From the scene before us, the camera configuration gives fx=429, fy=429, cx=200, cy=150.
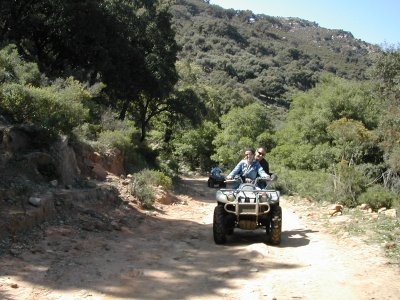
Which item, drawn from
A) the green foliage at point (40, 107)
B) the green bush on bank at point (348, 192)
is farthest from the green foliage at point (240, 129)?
the green foliage at point (40, 107)

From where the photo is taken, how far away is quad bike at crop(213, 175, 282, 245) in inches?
308

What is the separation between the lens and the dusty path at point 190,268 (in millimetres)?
5176

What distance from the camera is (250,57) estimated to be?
106812 millimetres

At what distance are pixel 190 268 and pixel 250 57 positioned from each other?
342 ft

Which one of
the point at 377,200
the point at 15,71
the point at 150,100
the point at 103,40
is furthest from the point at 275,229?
the point at 150,100

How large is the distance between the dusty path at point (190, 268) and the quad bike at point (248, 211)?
304mm

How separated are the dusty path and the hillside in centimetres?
5858

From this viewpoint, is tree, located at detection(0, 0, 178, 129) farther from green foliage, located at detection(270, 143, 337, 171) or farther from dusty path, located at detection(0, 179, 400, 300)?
dusty path, located at detection(0, 179, 400, 300)

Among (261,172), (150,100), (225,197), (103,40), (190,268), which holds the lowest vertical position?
(190,268)

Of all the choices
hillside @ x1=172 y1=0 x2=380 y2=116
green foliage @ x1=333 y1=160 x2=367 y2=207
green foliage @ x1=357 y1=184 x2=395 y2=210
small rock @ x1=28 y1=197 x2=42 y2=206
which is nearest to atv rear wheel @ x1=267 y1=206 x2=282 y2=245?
small rock @ x1=28 y1=197 x2=42 y2=206

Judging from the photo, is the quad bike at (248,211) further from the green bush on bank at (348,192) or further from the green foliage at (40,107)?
the green bush on bank at (348,192)

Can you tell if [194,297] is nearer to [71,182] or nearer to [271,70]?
[71,182]

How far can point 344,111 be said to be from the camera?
2711 centimetres

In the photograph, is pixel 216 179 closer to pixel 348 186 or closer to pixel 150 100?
pixel 150 100
